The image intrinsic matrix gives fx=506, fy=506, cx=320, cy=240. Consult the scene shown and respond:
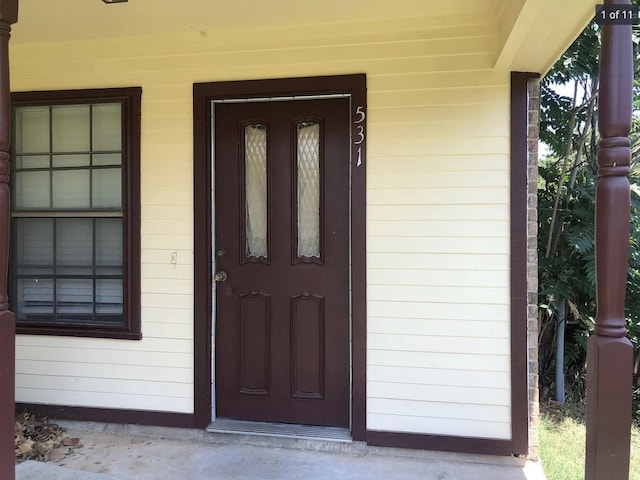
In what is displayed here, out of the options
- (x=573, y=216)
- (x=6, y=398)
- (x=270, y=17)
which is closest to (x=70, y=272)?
(x=6, y=398)

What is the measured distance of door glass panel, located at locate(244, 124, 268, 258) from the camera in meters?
3.09

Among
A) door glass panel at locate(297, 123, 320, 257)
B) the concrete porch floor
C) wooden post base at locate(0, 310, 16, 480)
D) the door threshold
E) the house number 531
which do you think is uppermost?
the house number 531

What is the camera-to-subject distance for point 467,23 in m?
2.77

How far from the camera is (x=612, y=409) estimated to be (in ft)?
5.65

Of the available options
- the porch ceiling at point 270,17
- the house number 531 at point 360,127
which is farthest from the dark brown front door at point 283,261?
the porch ceiling at point 270,17

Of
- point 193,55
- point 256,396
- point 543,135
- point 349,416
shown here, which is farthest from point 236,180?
point 543,135

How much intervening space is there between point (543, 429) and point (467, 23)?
2.62 metres

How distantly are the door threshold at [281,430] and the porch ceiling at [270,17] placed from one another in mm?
2255

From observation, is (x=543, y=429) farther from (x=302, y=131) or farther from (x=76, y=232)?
(x=76, y=232)

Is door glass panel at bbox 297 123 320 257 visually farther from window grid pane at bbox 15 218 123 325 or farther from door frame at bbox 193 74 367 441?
window grid pane at bbox 15 218 123 325

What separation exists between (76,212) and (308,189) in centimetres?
150

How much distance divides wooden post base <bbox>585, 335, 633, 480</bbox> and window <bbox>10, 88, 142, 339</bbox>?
251 cm

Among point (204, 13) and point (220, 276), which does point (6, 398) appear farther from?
point (204, 13)

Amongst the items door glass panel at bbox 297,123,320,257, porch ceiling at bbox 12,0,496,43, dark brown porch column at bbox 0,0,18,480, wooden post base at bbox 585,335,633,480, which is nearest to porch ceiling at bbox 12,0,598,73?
porch ceiling at bbox 12,0,496,43
